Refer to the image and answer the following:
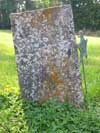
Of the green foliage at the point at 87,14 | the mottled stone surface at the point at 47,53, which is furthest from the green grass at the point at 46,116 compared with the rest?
the green foliage at the point at 87,14

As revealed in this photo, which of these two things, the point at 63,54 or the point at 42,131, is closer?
the point at 42,131

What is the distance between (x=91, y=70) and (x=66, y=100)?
14.3 ft

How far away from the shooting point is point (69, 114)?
6.50 metres

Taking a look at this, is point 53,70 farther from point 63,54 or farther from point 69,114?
point 69,114

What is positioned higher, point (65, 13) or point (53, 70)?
point (65, 13)

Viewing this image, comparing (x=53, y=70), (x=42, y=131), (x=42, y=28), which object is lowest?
(x=42, y=131)

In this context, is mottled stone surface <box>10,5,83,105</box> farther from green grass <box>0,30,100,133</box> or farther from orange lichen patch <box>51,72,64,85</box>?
green grass <box>0,30,100,133</box>

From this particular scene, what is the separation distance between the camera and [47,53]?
7.00 m

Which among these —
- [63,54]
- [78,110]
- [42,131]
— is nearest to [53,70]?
[63,54]

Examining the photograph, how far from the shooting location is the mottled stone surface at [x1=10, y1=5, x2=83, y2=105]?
6969mm

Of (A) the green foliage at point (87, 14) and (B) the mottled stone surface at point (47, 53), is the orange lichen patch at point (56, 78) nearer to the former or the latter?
(B) the mottled stone surface at point (47, 53)

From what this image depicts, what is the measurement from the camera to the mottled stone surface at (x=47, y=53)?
697 centimetres

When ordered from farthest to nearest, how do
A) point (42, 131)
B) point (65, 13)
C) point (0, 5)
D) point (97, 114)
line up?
point (0, 5) → point (65, 13) → point (97, 114) → point (42, 131)

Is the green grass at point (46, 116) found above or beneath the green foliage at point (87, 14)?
above
